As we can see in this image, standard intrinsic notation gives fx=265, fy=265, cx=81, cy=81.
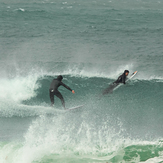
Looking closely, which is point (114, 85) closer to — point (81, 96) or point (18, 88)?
point (81, 96)

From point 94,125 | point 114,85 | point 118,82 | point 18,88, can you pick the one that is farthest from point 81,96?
point 18,88

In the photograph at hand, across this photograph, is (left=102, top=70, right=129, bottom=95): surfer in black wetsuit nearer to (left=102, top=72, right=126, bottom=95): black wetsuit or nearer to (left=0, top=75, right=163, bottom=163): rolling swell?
(left=102, top=72, right=126, bottom=95): black wetsuit

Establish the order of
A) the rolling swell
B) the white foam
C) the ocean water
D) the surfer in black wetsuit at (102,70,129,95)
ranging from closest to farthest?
the rolling swell, the ocean water, the white foam, the surfer in black wetsuit at (102,70,129,95)

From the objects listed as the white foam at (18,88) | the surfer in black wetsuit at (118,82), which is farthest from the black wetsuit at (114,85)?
the white foam at (18,88)

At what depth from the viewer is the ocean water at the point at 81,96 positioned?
980cm

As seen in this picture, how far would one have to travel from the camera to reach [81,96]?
43.8ft

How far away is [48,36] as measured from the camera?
89.1 ft

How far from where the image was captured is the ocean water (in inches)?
386

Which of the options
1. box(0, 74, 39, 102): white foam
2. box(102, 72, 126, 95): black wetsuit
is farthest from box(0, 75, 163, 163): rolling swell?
box(102, 72, 126, 95): black wetsuit

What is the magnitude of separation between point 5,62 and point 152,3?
1209 inches

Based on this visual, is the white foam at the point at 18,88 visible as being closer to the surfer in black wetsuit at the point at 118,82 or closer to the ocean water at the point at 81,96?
the ocean water at the point at 81,96

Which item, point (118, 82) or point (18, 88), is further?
point (18, 88)

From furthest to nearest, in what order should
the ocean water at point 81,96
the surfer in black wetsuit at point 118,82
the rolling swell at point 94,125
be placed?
the surfer in black wetsuit at point 118,82
the ocean water at point 81,96
the rolling swell at point 94,125

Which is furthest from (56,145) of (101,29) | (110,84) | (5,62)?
(101,29)
